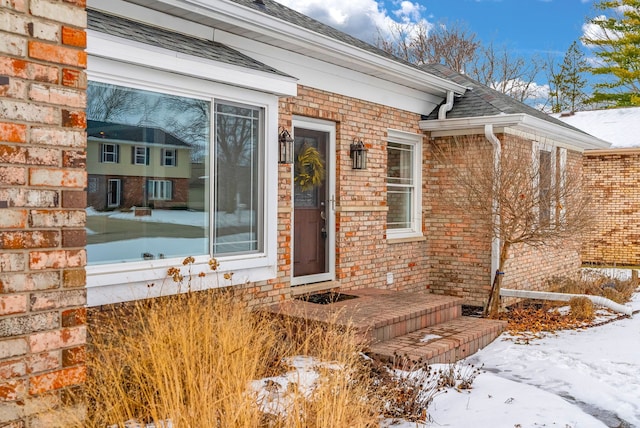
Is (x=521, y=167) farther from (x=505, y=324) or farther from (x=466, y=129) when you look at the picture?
(x=505, y=324)

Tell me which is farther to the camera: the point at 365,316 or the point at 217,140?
the point at 365,316

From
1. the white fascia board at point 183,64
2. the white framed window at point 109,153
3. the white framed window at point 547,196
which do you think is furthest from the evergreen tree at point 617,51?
the white framed window at point 109,153

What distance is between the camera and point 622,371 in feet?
18.1

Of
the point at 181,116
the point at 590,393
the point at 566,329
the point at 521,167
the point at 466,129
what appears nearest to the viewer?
the point at 590,393

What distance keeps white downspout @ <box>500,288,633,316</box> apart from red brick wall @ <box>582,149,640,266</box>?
307 inches

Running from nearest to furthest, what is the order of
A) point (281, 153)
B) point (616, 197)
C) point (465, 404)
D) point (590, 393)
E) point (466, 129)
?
point (465, 404) < point (590, 393) < point (281, 153) < point (466, 129) < point (616, 197)

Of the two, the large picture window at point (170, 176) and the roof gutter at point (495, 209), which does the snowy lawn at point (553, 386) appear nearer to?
the roof gutter at point (495, 209)

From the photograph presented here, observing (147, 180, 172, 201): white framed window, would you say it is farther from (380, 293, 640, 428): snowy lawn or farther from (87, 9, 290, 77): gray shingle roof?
(380, 293, 640, 428): snowy lawn

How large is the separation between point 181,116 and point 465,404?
11.2ft

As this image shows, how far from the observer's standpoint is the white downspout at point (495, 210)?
334 inches

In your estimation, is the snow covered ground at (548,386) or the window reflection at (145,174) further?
the window reflection at (145,174)

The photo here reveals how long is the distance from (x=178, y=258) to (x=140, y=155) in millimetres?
963

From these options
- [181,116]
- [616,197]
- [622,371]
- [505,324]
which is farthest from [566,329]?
[616,197]

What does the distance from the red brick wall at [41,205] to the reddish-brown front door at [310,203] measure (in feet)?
17.3
